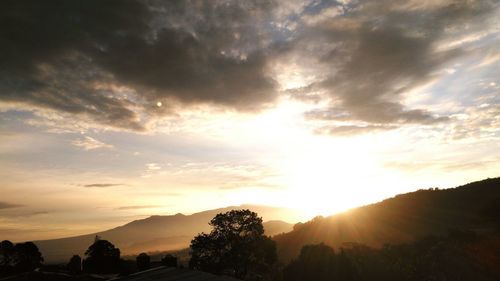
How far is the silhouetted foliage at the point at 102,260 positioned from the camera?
61.4 m

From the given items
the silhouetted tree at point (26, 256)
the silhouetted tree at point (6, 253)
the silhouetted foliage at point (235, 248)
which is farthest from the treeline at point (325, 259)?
the silhouetted tree at point (6, 253)

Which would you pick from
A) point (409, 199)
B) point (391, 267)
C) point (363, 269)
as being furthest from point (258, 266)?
point (409, 199)

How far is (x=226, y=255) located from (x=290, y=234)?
4905cm

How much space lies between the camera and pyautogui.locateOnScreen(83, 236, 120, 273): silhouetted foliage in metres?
61.4

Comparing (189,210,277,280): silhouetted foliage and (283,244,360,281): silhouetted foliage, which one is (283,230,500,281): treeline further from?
(189,210,277,280): silhouetted foliage

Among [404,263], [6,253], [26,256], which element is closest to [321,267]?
[404,263]

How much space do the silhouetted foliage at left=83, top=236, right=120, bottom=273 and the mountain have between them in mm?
36265

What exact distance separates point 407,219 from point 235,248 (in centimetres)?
5234

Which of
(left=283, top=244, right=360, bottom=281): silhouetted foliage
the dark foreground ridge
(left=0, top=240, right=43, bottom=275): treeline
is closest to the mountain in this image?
(left=283, top=244, right=360, bottom=281): silhouetted foliage

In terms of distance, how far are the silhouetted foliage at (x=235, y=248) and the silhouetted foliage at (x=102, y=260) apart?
15.9m

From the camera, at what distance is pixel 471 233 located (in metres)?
64.6

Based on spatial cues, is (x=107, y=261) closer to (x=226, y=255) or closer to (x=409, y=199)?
(x=226, y=255)

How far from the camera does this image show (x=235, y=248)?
54250mm

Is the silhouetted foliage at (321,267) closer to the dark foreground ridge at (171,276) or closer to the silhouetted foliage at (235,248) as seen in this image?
the silhouetted foliage at (235,248)
